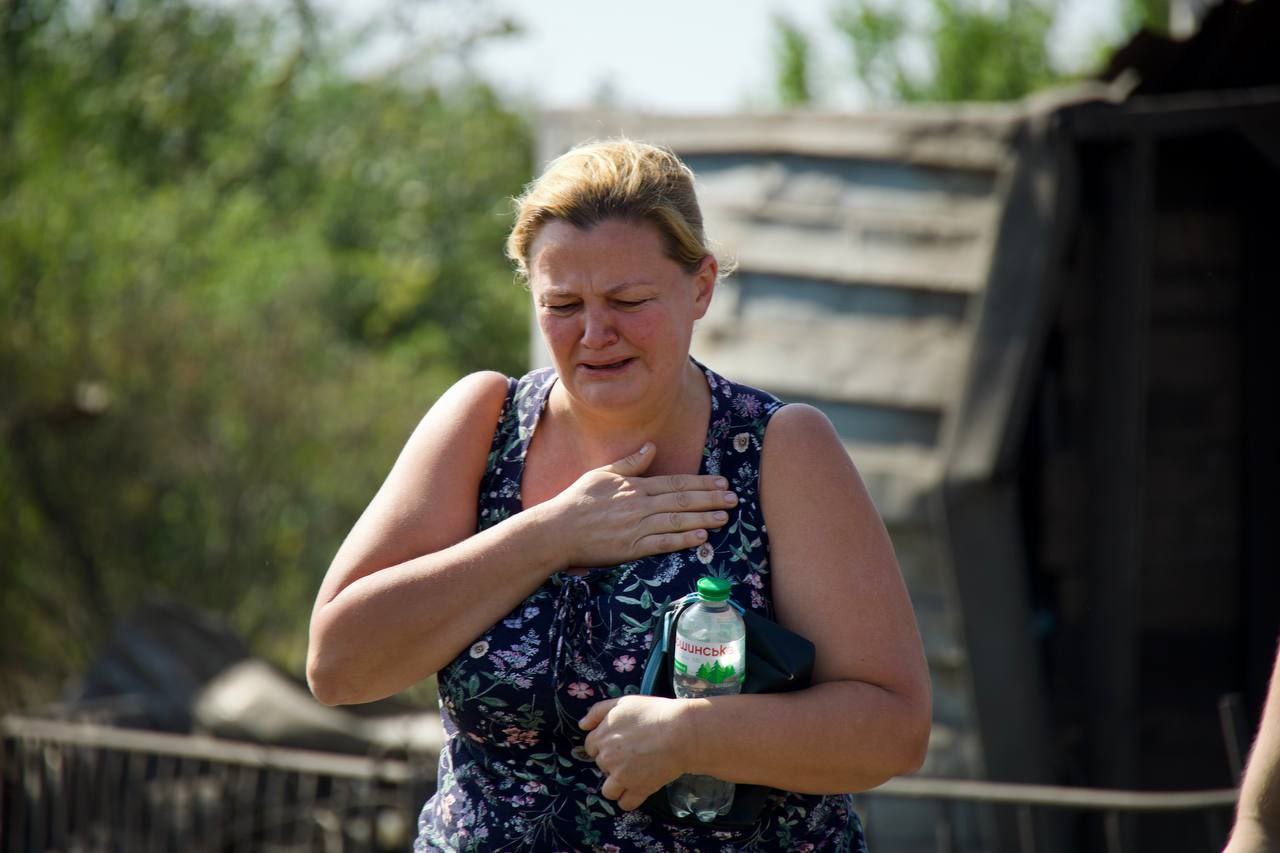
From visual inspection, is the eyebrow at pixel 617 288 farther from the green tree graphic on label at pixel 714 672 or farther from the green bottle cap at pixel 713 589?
the green tree graphic on label at pixel 714 672

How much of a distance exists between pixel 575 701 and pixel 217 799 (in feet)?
10.9

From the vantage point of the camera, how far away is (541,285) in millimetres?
2152

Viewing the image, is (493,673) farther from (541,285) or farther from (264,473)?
(264,473)

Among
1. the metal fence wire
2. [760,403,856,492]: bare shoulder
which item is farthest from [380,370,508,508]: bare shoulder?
the metal fence wire

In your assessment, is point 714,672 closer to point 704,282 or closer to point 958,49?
point 704,282

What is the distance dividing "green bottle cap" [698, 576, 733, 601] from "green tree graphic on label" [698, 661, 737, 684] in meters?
0.09

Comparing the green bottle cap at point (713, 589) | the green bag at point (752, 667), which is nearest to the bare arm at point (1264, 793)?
the green bag at point (752, 667)

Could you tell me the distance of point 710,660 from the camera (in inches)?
76.2

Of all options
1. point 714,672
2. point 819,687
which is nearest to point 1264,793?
point 819,687

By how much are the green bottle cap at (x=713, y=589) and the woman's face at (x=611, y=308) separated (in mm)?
334

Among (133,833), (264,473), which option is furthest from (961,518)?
(264,473)

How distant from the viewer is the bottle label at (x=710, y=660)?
1935 mm

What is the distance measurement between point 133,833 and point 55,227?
4102 millimetres

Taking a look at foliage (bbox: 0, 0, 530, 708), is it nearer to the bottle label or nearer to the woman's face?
the woman's face
